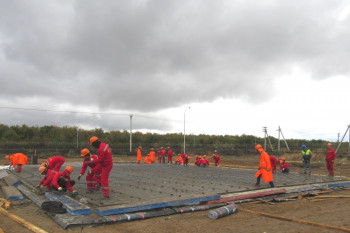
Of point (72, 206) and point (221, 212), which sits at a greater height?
point (72, 206)

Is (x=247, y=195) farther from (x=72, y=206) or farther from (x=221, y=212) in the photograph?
(x=72, y=206)

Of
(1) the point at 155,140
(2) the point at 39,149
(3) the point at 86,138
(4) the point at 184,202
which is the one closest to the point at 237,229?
(4) the point at 184,202

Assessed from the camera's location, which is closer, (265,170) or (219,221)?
(219,221)

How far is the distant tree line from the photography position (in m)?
31.6

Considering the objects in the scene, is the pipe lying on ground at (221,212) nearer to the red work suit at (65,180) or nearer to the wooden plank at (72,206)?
the wooden plank at (72,206)

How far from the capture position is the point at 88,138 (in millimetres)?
38688

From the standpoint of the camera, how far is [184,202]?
6.45 m

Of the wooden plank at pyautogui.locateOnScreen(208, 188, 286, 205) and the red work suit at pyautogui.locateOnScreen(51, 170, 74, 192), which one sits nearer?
the wooden plank at pyautogui.locateOnScreen(208, 188, 286, 205)

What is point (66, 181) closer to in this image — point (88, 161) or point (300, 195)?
point (88, 161)

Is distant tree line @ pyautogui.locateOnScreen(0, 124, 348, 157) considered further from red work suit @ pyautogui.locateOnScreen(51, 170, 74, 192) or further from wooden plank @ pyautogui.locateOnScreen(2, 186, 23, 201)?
red work suit @ pyautogui.locateOnScreen(51, 170, 74, 192)

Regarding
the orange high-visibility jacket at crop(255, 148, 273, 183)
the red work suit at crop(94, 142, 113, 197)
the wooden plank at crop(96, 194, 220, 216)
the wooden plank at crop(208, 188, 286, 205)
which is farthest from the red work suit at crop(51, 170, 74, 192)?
the orange high-visibility jacket at crop(255, 148, 273, 183)

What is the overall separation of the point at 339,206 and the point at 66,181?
689cm

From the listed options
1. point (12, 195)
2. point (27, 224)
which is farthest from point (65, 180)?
point (27, 224)

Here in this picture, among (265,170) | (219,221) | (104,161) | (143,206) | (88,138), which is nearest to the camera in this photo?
(219,221)
